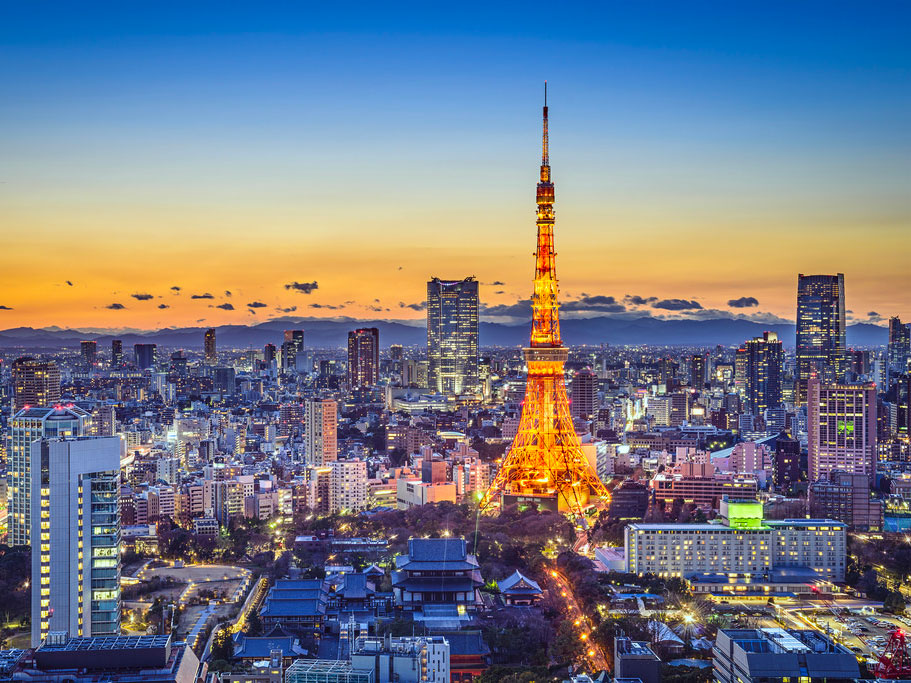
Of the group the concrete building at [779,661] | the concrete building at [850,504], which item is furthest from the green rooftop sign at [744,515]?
the concrete building at [779,661]

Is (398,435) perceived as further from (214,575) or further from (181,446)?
(214,575)

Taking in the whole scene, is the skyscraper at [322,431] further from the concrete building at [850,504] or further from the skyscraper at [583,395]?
the concrete building at [850,504]

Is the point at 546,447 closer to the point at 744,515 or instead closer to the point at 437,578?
the point at 744,515

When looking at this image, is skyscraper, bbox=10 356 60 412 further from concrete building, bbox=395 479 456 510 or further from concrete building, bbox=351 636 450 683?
concrete building, bbox=351 636 450 683

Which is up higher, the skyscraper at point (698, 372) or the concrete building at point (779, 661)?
the skyscraper at point (698, 372)

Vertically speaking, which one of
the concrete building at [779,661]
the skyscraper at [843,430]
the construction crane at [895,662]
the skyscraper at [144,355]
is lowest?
the construction crane at [895,662]

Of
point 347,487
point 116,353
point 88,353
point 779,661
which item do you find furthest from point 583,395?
point 116,353
